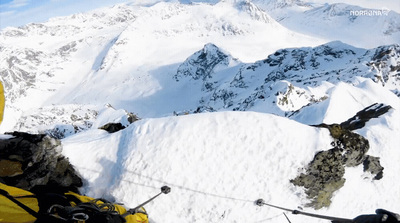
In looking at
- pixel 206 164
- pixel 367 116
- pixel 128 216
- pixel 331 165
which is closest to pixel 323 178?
pixel 331 165

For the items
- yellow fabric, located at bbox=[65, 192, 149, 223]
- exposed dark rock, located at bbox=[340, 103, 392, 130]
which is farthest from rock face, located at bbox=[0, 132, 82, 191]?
exposed dark rock, located at bbox=[340, 103, 392, 130]

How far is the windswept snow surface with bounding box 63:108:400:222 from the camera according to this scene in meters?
11.1

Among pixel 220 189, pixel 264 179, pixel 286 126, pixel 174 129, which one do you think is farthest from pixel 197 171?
pixel 286 126

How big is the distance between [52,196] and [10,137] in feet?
17.5

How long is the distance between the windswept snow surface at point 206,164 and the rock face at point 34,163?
525 millimetres

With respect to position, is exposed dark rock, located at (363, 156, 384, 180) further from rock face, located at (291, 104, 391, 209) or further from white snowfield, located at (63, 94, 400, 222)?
white snowfield, located at (63, 94, 400, 222)

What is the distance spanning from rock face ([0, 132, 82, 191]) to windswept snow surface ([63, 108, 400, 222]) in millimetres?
525

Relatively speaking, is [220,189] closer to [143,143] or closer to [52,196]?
[143,143]

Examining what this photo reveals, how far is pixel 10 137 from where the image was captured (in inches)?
404

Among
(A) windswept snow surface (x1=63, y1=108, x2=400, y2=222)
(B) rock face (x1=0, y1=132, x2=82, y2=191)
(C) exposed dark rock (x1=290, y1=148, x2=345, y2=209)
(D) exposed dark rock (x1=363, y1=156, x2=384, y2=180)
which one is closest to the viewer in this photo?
(B) rock face (x1=0, y1=132, x2=82, y2=191)

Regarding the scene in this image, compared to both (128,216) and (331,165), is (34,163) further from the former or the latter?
(331,165)

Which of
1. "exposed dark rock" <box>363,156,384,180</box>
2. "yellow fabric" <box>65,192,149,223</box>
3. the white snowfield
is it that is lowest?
"exposed dark rock" <box>363,156,384,180</box>

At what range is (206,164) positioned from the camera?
1188 centimetres

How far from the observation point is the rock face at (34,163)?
9844 millimetres
